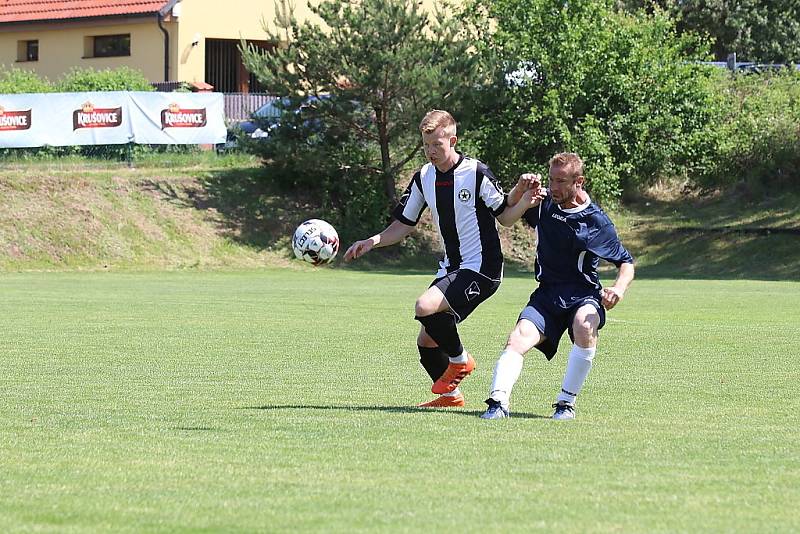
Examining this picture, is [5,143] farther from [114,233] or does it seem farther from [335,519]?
[335,519]

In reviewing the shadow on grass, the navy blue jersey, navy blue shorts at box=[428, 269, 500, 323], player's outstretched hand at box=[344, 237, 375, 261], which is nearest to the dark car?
player's outstretched hand at box=[344, 237, 375, 261]

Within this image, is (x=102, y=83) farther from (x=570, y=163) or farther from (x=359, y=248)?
(x=570, y=163)

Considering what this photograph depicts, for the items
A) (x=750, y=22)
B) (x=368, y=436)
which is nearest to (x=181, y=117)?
(x=750, y=22)

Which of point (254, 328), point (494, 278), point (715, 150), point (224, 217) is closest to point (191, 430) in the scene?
point (494, 278)

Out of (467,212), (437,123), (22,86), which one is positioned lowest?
(467,212)

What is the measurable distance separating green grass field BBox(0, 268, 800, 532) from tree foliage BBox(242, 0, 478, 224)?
21.4 metres

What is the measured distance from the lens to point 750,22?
5844cm

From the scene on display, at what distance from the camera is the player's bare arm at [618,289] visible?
27.6 feet

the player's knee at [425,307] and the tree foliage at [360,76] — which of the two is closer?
the player's knee at [425,307]

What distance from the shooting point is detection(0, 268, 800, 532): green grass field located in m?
5.62

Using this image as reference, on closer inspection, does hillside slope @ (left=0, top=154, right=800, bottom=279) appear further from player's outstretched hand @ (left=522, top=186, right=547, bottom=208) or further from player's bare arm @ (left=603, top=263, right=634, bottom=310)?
player's bare arm @ (left=603, top=263, right=634, bottom=310)

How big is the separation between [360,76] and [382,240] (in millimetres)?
28856

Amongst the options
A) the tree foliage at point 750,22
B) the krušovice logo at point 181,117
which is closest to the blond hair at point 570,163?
the krušovice logo at point 181,117

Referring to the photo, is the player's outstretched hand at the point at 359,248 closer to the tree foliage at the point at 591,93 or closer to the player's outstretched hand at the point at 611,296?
the player's outstretched hand at the point at 611,296
